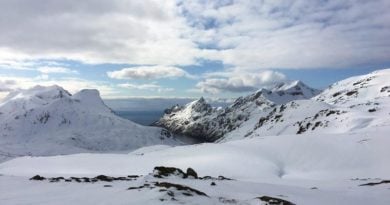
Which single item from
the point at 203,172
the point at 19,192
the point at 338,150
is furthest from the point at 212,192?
the point at 338,150

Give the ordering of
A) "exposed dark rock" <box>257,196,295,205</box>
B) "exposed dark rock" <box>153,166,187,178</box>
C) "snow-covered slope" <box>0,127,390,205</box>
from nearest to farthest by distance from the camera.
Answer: "exposed dark rock" <box>257,196,295,205</box>
"snow-covered slope" <box>0,127,390,205</box>
"exposed dark rock" <box>153,166,187,178</box>

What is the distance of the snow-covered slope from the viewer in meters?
24.2

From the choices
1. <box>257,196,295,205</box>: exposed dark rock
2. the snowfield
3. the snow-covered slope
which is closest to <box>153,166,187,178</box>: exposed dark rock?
the snowfield

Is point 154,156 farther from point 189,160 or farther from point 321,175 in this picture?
point 321,175

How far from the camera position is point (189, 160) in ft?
204

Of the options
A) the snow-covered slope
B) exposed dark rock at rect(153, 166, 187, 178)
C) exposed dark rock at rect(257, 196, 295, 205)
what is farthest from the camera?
exposed dark rock at rect(153, 166, 187, 178)

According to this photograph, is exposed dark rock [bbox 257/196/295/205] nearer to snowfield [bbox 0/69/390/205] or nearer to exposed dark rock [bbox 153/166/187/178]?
snowfield [bbox 0/69/390/205]

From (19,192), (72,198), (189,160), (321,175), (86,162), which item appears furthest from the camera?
(86,162)

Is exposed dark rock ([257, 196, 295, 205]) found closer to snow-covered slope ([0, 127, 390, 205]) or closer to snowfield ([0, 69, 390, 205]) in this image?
snowfield ([0, 69, 390, 205])

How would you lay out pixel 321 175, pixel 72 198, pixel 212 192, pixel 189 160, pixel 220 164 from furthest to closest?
pixel 189 160 → pixel 220 164 → pixel 321 175 → pixel 212 192 → pixel 72 198

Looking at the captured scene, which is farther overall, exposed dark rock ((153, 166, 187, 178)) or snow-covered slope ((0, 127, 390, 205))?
exposed dark rock ((153, 166, 187, 178))

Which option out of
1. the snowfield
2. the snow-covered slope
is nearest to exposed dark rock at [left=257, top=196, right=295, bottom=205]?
the snowfield

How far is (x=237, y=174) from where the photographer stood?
169 ft

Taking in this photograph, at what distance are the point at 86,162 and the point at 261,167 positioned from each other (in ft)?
91.3
